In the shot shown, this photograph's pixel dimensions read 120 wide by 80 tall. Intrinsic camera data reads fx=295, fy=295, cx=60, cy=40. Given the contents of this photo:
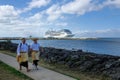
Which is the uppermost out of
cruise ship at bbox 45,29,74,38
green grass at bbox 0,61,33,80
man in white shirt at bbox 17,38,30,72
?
cruise ship at bbox 45,29,74,38

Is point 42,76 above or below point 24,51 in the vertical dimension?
below

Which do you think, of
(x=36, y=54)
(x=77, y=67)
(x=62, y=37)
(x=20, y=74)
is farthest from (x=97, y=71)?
(x=62, y=37)

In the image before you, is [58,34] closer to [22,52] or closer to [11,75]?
[22,52]

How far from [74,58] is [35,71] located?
25.4 feet

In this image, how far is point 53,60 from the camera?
22.4m

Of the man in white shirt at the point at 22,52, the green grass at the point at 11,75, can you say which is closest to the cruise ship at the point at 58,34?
the green grass at the point at 11,75

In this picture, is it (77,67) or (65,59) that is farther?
(65,59)

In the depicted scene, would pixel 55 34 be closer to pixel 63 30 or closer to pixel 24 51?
pixel 63 30

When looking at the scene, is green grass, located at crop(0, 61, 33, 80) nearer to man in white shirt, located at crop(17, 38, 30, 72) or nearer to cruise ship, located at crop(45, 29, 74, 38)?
man in white shirt, located at crop(17, 38, 30, 72)

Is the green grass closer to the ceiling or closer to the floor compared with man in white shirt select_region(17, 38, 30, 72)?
closer to the floor

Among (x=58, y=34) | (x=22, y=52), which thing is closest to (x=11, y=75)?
(x=22, y=52)

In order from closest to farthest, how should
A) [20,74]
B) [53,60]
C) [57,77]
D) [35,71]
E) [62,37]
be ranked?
[57,77] < [20,74] < [35,71] < [53,60] < [62,37]

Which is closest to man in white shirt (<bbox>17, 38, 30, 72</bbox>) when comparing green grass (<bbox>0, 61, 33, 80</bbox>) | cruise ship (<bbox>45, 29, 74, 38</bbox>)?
green grass (<bbox>0, 61, 33, 80</bbox>)

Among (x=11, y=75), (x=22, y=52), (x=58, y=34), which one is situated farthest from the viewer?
(x=58, y=34)
